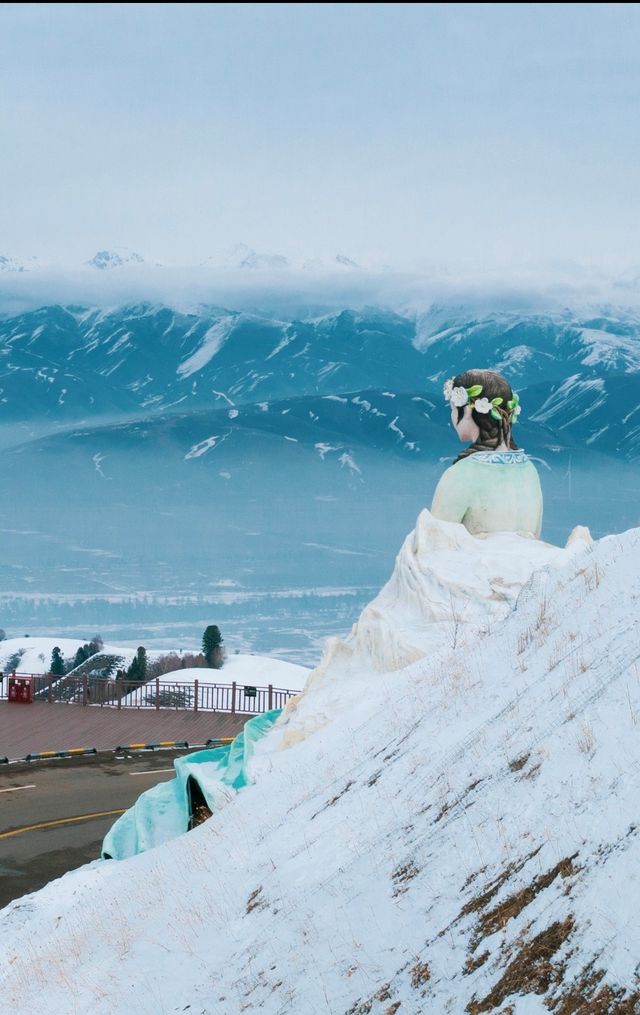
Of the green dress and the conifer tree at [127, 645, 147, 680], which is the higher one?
the green dress

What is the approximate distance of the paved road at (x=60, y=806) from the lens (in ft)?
49.0

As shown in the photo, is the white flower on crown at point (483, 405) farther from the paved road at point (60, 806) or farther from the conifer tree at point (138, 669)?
the conifer tree at point (138, 669)

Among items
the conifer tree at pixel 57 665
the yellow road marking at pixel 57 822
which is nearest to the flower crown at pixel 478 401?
the yellow road marking at pixel 57 822

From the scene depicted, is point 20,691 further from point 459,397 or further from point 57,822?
point 459,397

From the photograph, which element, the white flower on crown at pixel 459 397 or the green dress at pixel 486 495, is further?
the white flower on crown at pixel 459 397

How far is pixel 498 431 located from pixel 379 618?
3.31 metres

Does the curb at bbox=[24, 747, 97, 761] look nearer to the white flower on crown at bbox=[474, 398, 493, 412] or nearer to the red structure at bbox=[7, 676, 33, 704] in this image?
the red structure at bbox=[7, 676, 33, 704]

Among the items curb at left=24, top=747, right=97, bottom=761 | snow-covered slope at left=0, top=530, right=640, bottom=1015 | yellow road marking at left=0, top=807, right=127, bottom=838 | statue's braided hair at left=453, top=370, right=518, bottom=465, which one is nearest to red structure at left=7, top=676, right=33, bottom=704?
curb at left=24, top=747, right=97, bottom=761

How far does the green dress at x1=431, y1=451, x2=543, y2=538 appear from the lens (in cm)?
1348

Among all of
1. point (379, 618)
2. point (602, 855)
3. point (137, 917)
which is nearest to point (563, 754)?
point (602, 855)

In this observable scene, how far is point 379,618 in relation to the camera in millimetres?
12070

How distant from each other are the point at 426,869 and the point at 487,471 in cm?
820

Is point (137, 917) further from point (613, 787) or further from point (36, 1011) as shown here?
point (613, 787)

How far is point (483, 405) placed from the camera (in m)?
13.8
